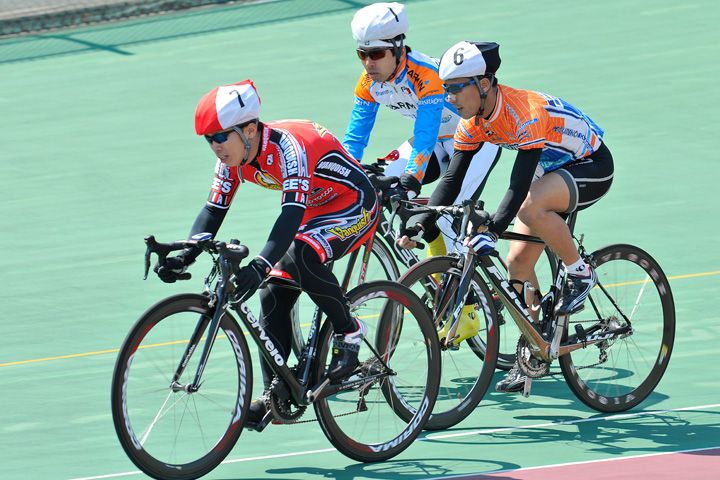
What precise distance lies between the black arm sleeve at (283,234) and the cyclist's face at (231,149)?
32 centimetres

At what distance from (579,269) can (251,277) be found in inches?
77.7

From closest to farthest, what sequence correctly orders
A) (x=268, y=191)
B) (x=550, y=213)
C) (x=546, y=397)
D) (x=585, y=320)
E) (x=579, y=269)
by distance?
Answer: (x=550, y=213), (x=579, y=269), (x=585, y=320), (x=546, y=397), (x=268, y=191)

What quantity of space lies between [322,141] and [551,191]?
1.26m

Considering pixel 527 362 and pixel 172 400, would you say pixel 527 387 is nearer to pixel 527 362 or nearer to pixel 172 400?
pixel 527 362

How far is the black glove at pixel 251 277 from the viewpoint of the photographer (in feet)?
17.8

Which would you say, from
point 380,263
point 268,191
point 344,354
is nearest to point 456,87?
point 344,354

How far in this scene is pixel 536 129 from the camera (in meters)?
6.29

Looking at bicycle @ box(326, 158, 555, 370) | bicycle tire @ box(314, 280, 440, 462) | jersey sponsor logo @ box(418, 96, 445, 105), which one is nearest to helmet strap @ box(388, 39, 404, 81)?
jersey sponsor logo @ box(418, 96, 445, 105)

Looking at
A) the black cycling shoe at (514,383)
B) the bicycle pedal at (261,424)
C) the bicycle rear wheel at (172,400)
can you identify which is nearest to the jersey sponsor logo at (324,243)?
the bicycle rear wheel at (172,400)

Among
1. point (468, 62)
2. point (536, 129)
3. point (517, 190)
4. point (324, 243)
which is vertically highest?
point (468, 62)

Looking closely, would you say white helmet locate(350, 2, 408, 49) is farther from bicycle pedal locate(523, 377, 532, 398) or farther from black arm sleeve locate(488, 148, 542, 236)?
bicycle pedal locate(523, 377, 532, 398)

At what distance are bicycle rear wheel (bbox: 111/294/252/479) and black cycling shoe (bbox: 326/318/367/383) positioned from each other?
429 mm

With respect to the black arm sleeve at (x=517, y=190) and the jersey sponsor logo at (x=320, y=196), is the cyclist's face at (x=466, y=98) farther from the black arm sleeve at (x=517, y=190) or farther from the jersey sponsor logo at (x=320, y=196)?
the jersey sponsor logo at (x=320, y=196)

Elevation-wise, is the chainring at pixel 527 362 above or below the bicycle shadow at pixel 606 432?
above
